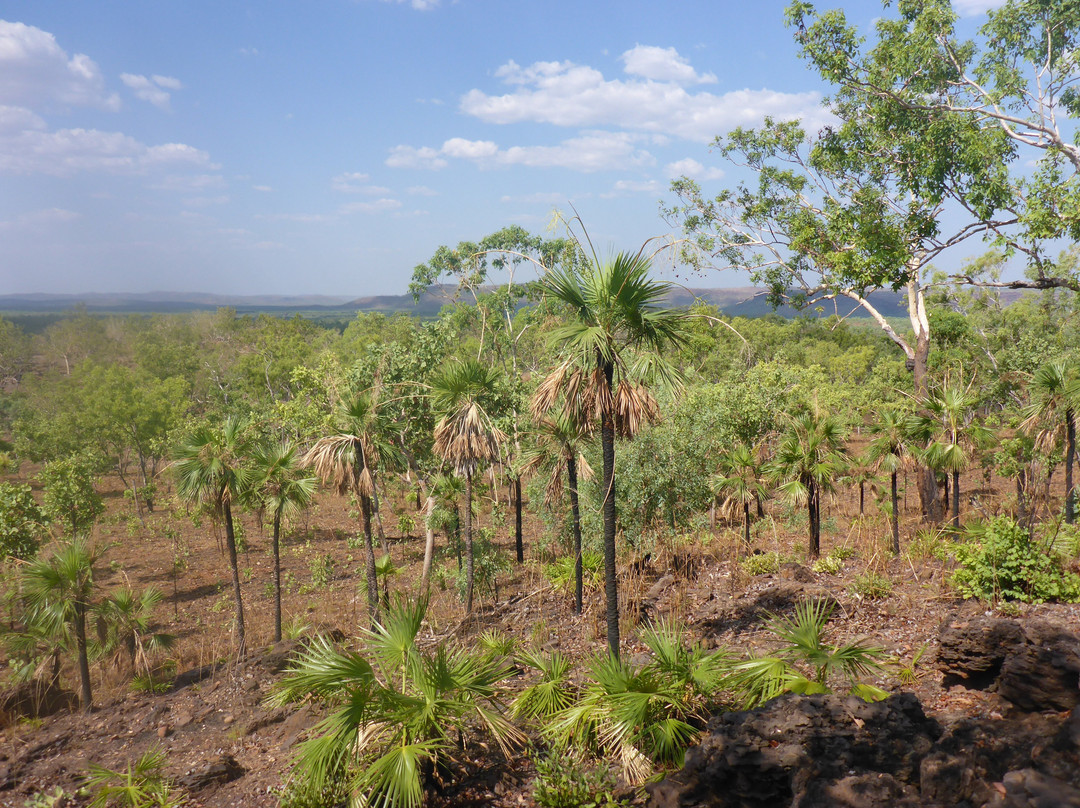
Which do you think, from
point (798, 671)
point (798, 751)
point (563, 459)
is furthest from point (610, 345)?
point (563, 459)

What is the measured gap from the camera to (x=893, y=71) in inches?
538

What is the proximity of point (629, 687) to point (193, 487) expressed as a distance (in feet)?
45.1

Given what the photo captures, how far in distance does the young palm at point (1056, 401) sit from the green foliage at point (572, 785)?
46.1ft

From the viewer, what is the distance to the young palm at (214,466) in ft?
55.0

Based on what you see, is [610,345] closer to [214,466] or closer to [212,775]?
[212,775]

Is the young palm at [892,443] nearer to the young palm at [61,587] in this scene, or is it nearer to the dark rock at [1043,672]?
the dark rock at [1043,672]

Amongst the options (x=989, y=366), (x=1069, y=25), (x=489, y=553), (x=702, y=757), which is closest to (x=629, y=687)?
(x=702, y=757)

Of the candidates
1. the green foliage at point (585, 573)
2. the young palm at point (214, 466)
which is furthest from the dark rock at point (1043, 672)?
the young palm at point (214, 466)

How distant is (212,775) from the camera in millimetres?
9523

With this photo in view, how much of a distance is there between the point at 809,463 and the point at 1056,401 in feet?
21.4

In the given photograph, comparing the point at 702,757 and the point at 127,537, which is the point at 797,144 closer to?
the point at 702,757

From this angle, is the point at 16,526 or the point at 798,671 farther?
the point at 16,526

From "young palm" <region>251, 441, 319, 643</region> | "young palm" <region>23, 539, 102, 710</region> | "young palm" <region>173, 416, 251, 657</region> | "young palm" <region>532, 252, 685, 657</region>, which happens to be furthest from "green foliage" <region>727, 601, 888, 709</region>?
"young palm" <region>23, 539, 102, 710</region>

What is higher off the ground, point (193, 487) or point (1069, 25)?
point (1069, 25)
